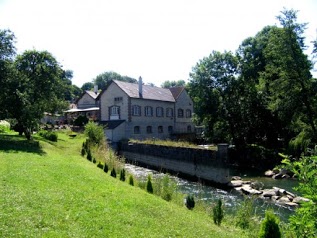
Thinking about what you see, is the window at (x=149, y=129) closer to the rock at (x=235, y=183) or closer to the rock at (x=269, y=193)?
the rock at (x=235, y=183)

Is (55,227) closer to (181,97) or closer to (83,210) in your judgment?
(83,210)

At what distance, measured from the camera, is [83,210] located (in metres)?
7.32

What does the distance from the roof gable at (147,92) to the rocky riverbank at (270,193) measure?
2096cm

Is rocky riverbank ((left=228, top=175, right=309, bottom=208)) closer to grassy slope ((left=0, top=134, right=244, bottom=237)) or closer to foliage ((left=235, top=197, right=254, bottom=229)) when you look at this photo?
foliage ((left=235, top=197, right=254, bottom=229))

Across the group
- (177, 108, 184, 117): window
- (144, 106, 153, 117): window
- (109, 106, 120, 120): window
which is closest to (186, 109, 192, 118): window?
(177, 108, 184, 117): window

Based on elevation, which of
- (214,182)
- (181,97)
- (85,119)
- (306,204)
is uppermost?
(181,97)

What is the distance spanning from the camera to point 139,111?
37.5 meters

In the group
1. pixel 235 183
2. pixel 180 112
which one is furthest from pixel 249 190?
pixel 180 112

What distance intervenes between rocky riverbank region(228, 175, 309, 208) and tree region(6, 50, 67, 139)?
616 inches

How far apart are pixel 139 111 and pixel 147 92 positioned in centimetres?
398

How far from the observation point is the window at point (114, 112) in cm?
3749

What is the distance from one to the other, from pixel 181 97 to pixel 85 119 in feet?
50.8

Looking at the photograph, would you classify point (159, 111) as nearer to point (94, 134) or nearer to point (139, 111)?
point (139, 111)

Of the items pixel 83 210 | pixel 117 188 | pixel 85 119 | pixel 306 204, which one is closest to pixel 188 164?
pixel 117 188
